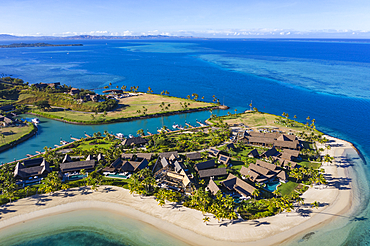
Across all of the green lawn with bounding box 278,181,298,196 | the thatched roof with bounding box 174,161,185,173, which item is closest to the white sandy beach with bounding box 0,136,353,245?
the green lawn with bounding box 278,181,298,196

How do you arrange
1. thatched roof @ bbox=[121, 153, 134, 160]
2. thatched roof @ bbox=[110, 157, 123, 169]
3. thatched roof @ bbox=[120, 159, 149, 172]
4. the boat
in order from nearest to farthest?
thatched roof @ bbox=[120, 159, 149, 172], thatched roof @ bbox=[110, 157, 123, 169], thatched roof @ bbox=[121, 153, 134, 160], the boat

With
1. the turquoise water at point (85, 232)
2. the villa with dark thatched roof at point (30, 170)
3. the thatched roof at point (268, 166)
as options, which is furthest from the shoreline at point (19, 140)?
the thatched roof at point (268, 166)

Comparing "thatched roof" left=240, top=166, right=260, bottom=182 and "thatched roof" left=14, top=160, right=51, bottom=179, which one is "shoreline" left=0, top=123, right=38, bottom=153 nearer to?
"thatched roof" left=14, top=160, right=51, bottom=179

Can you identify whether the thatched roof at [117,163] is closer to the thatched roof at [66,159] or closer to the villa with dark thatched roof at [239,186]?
the thatched roof at [66,159]

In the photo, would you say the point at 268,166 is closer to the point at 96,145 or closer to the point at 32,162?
the point at 96,145

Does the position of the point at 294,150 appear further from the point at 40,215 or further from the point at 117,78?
the point at 117,78
